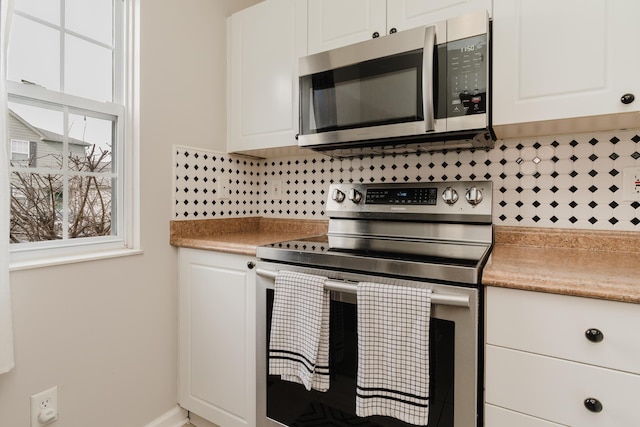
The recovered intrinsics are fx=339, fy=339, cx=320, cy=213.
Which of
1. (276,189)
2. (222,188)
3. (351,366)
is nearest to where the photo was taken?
(351,366)

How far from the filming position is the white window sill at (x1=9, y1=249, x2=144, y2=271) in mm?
1186

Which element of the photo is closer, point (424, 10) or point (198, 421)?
point (424, 10)

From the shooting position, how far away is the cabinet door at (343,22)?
4.77 ft

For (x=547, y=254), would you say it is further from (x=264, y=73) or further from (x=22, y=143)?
(x=22, y=143)

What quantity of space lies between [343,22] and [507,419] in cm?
160

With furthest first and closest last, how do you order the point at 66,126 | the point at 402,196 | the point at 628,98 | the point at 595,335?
the point at 402,196
the point at 66,126
the point at 628,98
the point at 595,335

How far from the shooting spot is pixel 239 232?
203 cm

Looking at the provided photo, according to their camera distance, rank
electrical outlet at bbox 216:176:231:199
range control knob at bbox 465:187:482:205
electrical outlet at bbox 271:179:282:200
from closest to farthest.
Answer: range control knob at bbox 465:187:482:205
electrical outlet at bbox 216:176:231:199
electrical outlet at bbox 271:179:282:200

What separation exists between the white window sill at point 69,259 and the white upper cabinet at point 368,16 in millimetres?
1263

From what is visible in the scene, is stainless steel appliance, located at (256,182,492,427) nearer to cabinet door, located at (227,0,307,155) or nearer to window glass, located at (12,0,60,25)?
cabinet door, located at (227,0,307,155)

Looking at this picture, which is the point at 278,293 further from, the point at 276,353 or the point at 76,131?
the point at 76,131

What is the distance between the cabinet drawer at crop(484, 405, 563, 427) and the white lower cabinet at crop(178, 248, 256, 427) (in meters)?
0.89

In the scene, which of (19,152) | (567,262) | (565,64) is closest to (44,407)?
(19,152)

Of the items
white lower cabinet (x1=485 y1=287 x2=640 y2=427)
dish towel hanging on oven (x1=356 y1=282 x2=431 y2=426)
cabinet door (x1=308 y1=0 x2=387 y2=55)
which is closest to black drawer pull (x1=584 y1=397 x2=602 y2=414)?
white lower cabinet (x1=485 y1=287 x2=640 y2=427)
